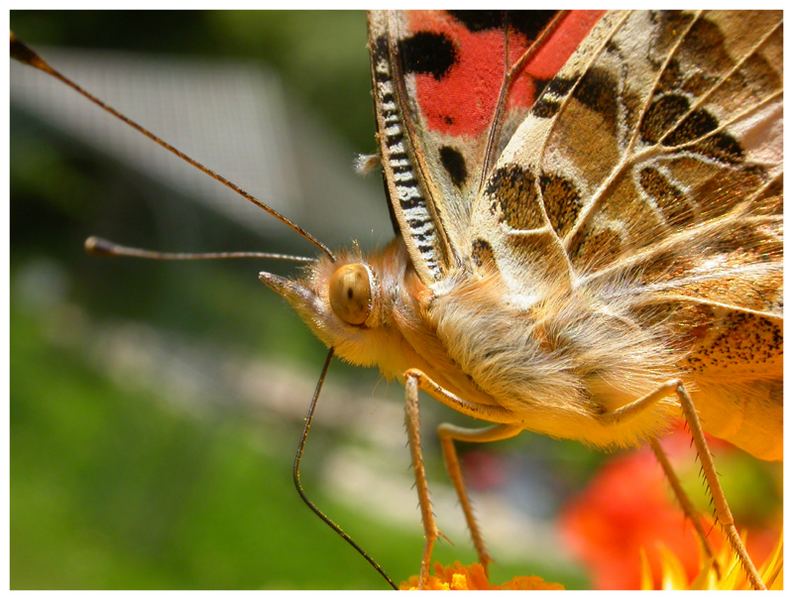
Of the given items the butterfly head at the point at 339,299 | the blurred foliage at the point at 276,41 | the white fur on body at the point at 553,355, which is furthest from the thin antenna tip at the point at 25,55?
the blurred foliage at the point at 276,41

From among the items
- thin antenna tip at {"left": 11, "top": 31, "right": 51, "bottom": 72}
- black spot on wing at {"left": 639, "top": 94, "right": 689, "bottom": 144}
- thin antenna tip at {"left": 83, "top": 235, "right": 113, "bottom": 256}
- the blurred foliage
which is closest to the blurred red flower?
black spot on wing at {"left": 639, "top": 94, "right": 689, "bottom": 144}

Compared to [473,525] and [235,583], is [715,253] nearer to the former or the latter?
[473,525]

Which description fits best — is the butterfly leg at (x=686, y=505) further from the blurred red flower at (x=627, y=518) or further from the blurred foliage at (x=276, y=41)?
the blurred foliage at (x=276, y=41)

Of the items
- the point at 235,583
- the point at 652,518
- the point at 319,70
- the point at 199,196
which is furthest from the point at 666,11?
the point at 319,70

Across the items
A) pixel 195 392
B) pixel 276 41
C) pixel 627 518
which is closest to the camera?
pixel 627 518

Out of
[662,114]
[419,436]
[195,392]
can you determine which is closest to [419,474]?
[419,436]

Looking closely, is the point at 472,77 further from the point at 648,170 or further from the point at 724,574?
the point at 724,574
